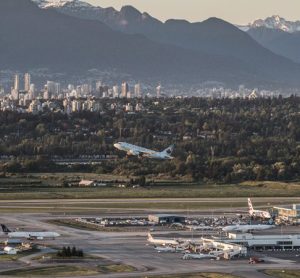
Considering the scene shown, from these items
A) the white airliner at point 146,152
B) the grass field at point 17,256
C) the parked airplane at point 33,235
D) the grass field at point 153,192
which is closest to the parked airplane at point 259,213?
the grass field at point 153,192

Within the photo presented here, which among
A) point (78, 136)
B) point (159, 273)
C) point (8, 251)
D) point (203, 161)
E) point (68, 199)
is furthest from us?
point (78, 136)

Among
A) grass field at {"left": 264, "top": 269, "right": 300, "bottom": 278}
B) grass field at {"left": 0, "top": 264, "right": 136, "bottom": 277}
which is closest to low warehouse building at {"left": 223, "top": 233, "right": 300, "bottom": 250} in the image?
grass field at {"left": 264, "top": 269, "right": 300, "bottom": 278}

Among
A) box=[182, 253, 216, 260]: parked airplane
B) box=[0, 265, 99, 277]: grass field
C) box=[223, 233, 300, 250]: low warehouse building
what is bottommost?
box=[0, 265, 99, 277]: grass field

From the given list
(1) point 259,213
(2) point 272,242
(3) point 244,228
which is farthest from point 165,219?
(2) point 272,242

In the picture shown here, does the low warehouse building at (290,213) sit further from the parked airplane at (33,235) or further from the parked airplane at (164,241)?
the parked airplane at (33,235)

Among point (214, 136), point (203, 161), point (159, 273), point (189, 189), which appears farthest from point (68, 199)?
point (214, 136)

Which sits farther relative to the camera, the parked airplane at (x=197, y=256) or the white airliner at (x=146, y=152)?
the white airliner at (x=146, y=152)

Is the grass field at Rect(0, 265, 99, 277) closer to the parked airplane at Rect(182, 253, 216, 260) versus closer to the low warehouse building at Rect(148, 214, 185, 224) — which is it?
the parked airplane at Rect(182, 253, 216, 260)

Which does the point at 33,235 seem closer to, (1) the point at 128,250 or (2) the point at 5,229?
(2) the point at 5,229

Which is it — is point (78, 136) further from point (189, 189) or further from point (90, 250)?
point (90, 250)
